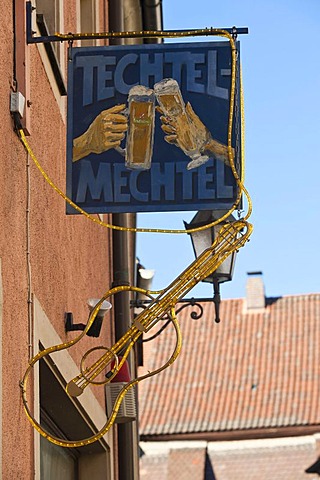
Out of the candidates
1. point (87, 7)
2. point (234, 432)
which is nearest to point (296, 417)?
point (234, 432)

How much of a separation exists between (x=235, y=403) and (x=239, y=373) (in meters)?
Result: 1.41

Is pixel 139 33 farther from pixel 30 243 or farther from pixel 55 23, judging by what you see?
pixel 55 23

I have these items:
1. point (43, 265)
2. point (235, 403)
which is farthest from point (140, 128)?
point (235, 403)

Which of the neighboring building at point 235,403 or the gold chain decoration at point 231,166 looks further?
the neighboring building at point 235,403

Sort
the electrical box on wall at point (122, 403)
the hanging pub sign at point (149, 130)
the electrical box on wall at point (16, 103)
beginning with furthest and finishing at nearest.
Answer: the electrical box on wall at point (122, 403), the hanging pub sign at point (149, 130), the electrical box on wall at point (16, 103)

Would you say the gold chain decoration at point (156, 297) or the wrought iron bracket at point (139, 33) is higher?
the wrought iron bracket at point (139, 33)

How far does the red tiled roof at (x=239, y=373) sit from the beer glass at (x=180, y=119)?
28.7 meters

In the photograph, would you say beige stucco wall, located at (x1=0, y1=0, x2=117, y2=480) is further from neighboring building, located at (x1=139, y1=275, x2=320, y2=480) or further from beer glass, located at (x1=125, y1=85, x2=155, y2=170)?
neighboring building, located at (x1=139, y1=275, x2=320, y2=480)

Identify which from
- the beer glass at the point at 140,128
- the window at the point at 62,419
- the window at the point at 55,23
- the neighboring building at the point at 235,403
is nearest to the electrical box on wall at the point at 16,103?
the beer glass at the point at 140,128

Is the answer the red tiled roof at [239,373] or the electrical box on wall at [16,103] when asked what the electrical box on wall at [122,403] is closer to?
the electrical box on wall at [16,103]

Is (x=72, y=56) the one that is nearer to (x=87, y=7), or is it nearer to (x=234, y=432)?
(x=87, y=7)

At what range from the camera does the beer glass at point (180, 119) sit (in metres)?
4.80

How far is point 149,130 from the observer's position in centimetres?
483

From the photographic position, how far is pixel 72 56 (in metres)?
4.92
